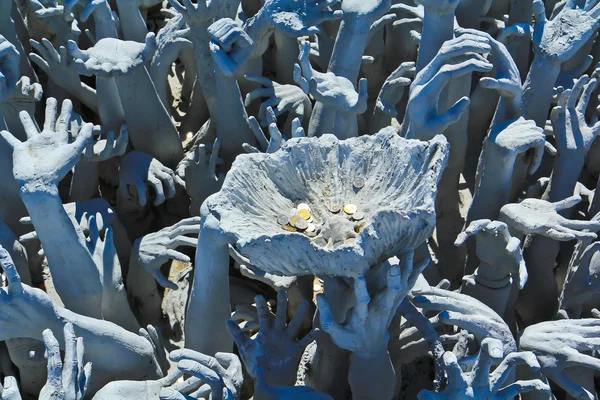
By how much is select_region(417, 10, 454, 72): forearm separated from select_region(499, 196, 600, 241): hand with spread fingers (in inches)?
27.9

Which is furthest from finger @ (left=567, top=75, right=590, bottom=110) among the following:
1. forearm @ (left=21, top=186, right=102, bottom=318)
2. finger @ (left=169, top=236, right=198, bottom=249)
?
forearm @ (left=21, top=186, right=102, bottom=318)

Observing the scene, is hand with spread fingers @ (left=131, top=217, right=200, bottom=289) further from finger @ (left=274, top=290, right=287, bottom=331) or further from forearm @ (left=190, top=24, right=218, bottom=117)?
forearm @ (left=190, top=24, right=218, bottom=117)

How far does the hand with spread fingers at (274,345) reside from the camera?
2.38 m

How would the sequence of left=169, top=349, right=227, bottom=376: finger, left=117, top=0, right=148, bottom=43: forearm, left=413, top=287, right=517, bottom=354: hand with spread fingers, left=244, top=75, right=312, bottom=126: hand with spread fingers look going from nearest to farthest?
1. left=169, top=349, right=227, bottom=376: finger
2. left=413, top=287, right=517, bottom=354: hand with spread fingers
3. left=244, top=75, right=312, bottom=126: hand with spread fingers
4. left=117, top=0, right=148, bottom=43: forearm

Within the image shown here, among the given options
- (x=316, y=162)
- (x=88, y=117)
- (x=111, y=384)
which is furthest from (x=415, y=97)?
(x=88, y=117)

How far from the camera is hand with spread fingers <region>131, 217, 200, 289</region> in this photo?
2.84 m

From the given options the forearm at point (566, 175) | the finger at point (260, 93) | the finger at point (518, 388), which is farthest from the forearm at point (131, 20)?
the finger at point (518, 388)

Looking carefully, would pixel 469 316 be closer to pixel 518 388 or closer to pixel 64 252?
pixel 518 388

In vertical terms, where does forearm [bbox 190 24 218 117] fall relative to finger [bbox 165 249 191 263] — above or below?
above

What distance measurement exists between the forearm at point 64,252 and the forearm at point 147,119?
70cm

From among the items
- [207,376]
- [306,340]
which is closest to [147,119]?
[306,340]

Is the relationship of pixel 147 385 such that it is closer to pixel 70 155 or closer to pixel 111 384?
pixel 111 384

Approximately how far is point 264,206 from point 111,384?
71 cm

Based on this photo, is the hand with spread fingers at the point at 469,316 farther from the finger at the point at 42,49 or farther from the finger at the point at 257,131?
the finger at the point at 42,49
